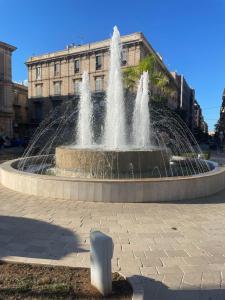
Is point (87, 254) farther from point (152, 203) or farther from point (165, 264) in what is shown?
point (152, 203)

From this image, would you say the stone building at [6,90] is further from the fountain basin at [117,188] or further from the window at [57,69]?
the fountain basin at [117,188]

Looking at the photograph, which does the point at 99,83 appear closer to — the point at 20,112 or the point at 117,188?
the point at 20,112

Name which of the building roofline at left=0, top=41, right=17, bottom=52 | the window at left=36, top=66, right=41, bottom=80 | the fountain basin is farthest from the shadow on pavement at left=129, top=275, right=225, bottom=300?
the window at left=36, top=66, right=41, bottom=80

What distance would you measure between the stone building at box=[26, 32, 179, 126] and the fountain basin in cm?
3372

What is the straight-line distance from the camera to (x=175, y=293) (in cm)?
360

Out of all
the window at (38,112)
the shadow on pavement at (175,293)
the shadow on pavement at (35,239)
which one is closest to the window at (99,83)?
the window at (38,112)

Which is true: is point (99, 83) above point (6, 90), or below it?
above

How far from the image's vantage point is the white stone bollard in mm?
3326

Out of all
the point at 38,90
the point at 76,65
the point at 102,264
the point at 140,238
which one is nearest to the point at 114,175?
the point at 140,238

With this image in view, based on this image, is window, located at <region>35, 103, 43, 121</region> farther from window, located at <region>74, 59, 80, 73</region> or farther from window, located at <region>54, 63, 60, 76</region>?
window, located at <region>74, 59, 80, 73</region>

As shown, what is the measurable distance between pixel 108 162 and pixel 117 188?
1557 mm

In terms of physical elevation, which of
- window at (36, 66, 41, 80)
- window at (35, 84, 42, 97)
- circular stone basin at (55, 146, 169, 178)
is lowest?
circular stone basin at (55, 146, 169, 178)

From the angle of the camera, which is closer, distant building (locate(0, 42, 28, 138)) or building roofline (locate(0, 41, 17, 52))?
building roofline (locate(0, 41, 17, 52))

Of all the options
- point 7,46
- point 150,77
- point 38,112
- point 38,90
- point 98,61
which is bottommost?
point 38,112
